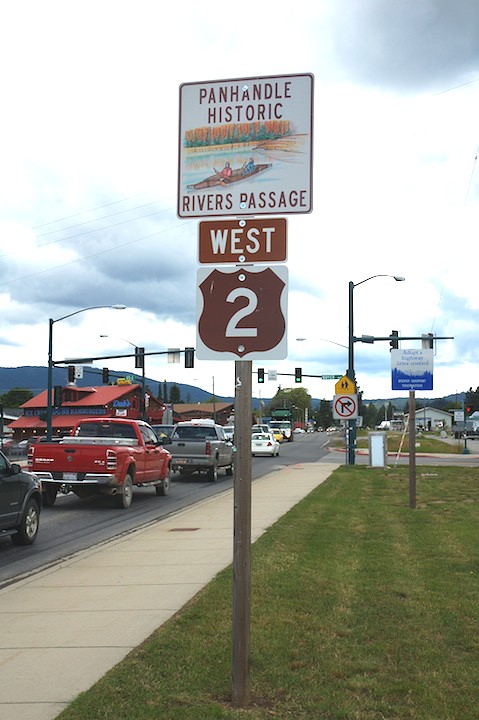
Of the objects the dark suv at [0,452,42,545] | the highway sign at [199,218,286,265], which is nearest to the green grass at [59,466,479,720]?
the highway sign at [199,218,286,265]

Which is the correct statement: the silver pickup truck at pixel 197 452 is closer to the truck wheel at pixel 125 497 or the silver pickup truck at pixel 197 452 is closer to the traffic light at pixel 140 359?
the truck wheel at pixel 125 497

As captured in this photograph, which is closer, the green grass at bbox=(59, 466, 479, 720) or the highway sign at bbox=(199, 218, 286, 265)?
the green grass at bbox=(59, 466, 479, 720)

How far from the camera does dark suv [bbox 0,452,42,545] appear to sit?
11.8 meters

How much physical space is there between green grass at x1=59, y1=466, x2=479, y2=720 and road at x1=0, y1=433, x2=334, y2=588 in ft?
10.1

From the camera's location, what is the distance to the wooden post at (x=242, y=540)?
487 cm

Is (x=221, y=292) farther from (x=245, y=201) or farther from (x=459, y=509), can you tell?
(x=459, y=509)

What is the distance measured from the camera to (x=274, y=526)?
42.7 ft

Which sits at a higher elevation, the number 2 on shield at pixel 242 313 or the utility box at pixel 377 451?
the number 2 on shield at pixel 242 313

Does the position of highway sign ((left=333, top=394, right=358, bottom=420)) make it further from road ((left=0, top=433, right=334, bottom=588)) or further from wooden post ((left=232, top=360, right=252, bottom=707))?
wooden post ((left=232, top=360, right=252, bottom=707))

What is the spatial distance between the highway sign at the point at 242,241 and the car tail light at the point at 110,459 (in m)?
12.9

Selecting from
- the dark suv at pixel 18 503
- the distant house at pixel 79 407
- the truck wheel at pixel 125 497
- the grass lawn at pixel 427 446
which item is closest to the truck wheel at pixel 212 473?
the truck wheel at pixel 125 497

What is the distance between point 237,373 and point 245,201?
110 cm

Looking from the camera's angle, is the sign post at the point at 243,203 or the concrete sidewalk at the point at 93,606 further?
the concrete sidewalk at the point at 93,606

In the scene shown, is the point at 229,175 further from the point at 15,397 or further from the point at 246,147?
the point at 15,397
